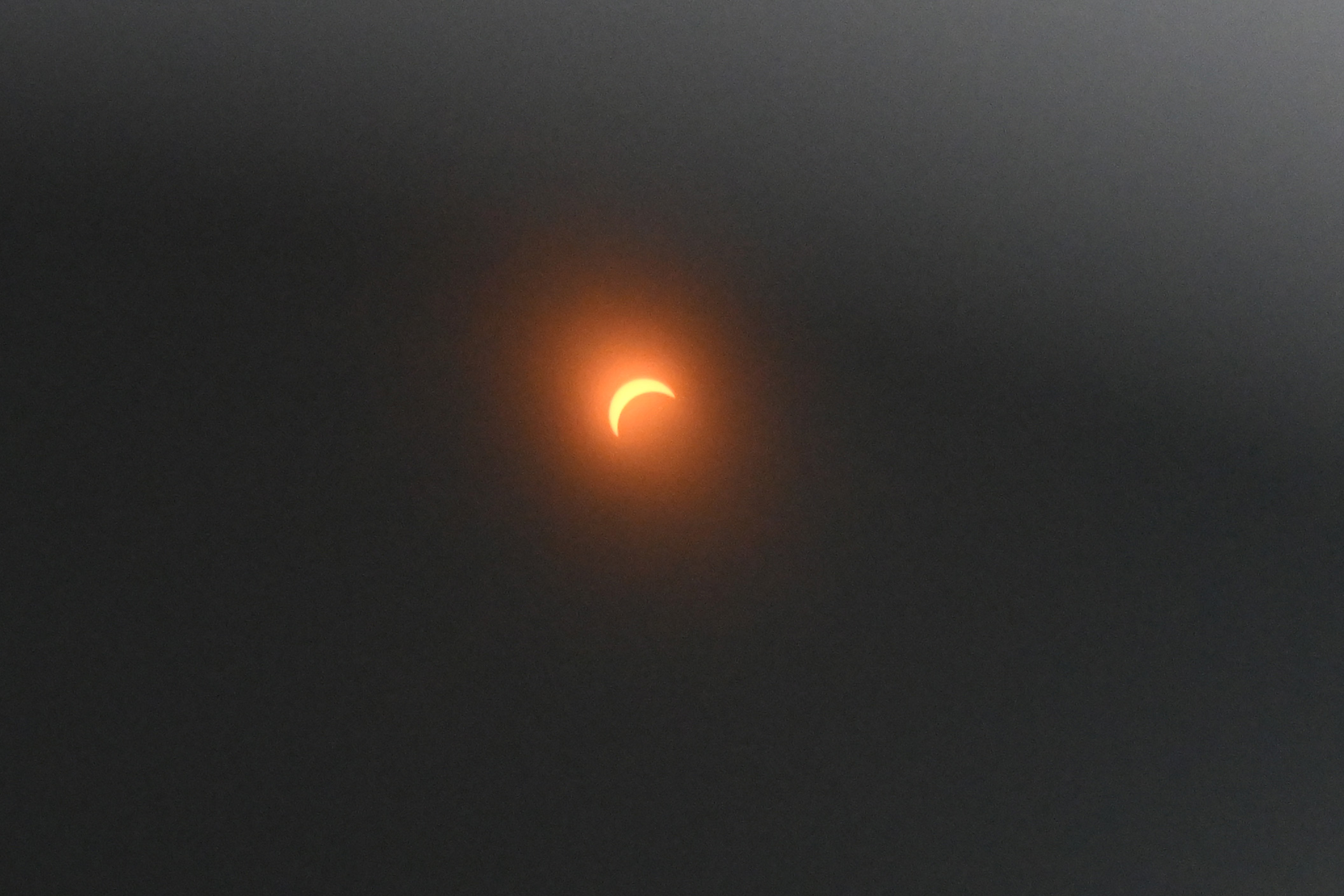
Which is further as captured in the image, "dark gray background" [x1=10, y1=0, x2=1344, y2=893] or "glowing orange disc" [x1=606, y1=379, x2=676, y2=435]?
"glowing orange disc" [x1=606, y1=379, x2=676, y2=435]

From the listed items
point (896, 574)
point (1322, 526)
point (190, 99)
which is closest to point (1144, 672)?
point (1322, 526)

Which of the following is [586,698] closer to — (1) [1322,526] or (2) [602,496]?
(2) [602,496]

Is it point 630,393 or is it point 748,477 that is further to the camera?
point 748,477

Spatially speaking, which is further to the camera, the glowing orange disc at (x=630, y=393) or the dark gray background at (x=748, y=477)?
the glowing orange disc at (x=630, y=393)
